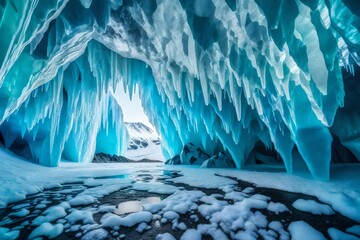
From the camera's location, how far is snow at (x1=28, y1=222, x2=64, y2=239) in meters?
1.63

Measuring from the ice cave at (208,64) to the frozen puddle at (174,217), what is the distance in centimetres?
12

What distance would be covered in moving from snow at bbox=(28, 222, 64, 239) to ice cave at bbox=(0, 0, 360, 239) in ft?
0.08

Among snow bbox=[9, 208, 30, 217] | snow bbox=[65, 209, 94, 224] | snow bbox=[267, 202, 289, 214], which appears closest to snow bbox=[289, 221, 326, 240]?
snow bbox=[267, 202, 289, 214]

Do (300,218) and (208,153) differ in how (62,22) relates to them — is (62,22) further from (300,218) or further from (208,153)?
(208,153)

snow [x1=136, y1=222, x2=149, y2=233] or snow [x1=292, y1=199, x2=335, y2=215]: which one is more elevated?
snow [x1=292, y1=199, x2=335, y2=215]

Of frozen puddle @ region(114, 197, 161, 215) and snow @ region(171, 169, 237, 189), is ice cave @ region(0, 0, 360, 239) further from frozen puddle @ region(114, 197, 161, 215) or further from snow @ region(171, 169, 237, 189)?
snow @ region(171, 169, 237, 189)

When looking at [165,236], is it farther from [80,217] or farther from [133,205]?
[80,217]

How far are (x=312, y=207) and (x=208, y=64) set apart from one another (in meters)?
4.12

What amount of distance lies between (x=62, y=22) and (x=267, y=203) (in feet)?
Answer: 17.3

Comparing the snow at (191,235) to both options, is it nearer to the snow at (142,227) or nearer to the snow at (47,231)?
the snow at (142,227)

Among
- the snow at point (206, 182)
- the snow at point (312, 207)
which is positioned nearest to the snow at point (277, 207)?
the snow at point (312, 207)

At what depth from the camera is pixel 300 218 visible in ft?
6.64

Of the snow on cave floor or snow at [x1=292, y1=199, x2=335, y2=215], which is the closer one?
the snow on cave floor

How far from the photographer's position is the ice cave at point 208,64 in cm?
280
